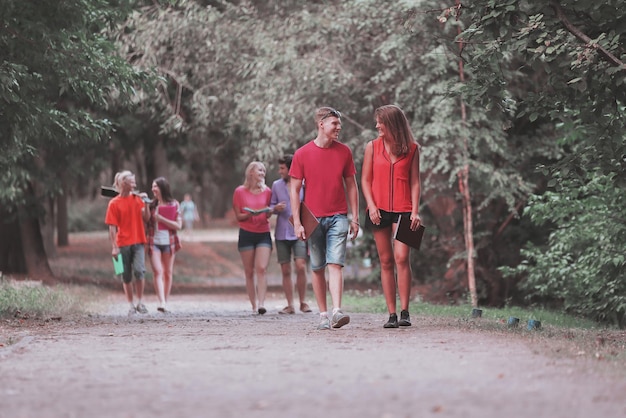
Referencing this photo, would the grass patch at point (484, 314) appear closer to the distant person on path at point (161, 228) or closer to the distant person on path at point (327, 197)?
the distant person on path at point (161, 228)

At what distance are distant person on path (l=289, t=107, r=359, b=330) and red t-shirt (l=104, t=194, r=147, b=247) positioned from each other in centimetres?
534

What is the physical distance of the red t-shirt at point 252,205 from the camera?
51.6ft

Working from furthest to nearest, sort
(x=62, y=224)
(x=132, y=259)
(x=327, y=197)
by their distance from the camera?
1. (x=62, y=224)
2. (x=132, y=259)
3. (x=327, y=197)

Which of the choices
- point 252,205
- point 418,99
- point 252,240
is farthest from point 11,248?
point 252,205

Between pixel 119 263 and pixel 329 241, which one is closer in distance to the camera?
pixel 329 241

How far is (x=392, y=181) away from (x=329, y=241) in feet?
2.95

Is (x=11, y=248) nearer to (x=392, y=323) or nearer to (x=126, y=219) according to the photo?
(x=126, y=219)

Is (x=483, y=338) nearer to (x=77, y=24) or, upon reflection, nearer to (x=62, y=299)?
(x=77, y=24)

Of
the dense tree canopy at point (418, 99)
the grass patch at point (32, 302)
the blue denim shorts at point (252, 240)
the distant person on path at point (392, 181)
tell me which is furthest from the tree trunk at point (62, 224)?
→ the distant person on path at point (392, 181)

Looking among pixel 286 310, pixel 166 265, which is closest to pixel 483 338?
pixel 286 310


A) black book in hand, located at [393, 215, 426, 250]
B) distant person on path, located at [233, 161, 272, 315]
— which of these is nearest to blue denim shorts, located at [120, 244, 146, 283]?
distant person on path, located at [233, 161, 272, 315]

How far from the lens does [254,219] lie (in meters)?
15.7

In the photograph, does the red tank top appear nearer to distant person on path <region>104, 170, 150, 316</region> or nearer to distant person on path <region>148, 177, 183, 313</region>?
distant person on path <region>104, 170, 150, 316</region>

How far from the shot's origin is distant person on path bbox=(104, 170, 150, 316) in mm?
16281
